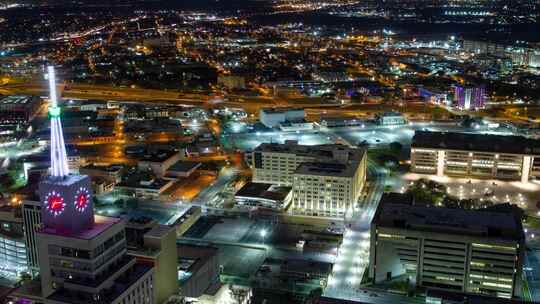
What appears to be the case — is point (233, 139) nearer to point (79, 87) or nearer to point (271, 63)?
point (79, 87)

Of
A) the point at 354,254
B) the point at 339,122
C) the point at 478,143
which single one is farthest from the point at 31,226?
the point at 339,122

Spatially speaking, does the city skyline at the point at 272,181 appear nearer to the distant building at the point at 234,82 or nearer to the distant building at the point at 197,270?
the distant building at the point at 197,270

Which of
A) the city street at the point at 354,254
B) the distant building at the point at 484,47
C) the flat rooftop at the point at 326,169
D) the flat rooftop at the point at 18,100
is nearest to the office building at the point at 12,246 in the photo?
the city street at the point at 354,254

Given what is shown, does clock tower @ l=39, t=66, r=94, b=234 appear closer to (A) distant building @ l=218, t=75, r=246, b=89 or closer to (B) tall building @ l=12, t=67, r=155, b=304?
(B) tall building @ l=12, t=67, r=155, b=304

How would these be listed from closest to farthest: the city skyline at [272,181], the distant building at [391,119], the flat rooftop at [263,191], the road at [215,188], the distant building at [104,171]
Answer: the city skyline at [272,181] < the flat rooftop at [263,191] < the road at [215,188] < the distant building at [104,171] < the distant building at [391,119]

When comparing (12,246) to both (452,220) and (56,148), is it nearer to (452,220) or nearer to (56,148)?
(56,148)

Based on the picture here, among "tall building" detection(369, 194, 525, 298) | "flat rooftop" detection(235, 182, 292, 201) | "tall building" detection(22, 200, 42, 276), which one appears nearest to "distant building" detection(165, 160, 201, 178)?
"flat rooftop" detection(235, 182, 292, 201)

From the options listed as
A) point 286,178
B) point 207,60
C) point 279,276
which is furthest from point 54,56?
point 279,276
